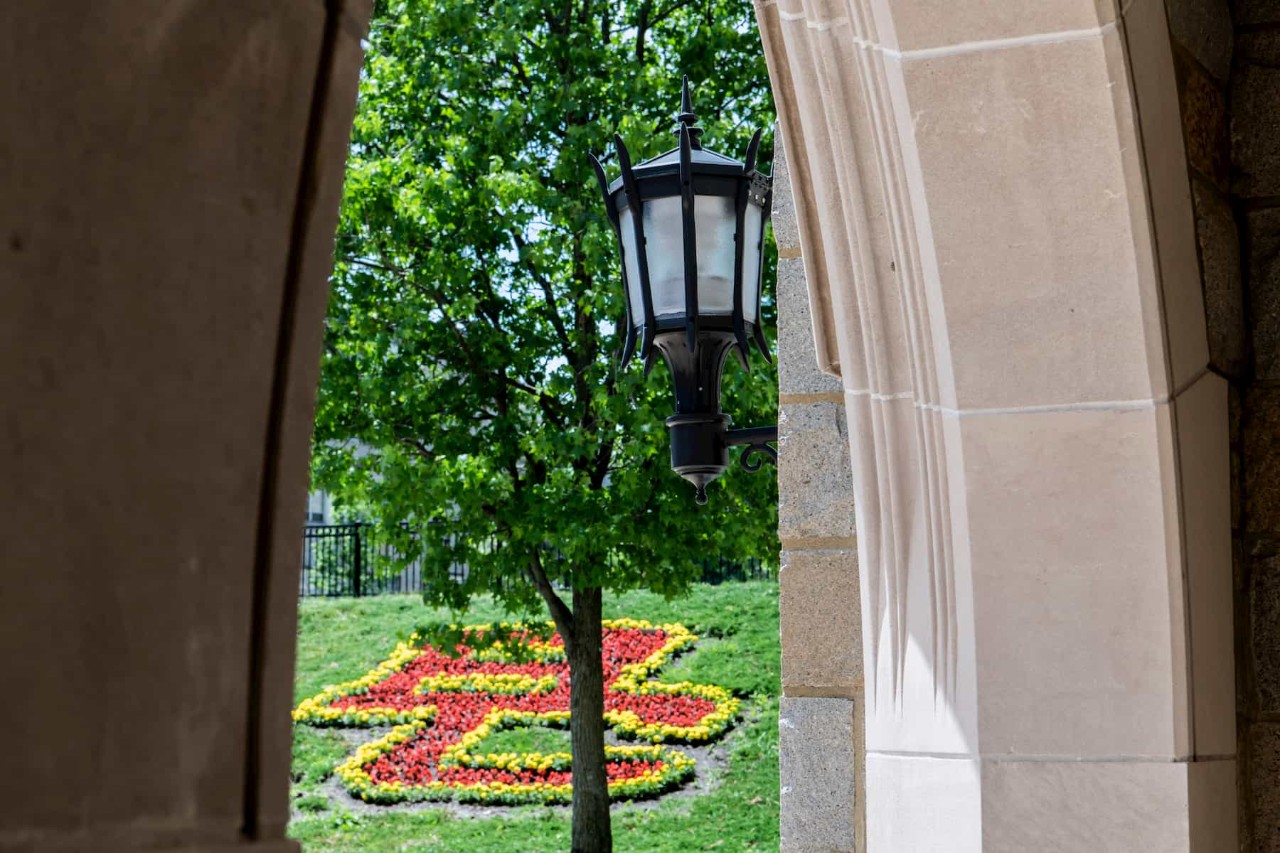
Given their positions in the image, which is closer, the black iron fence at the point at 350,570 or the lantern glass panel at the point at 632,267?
the lantern glass panel at the point at 632,267

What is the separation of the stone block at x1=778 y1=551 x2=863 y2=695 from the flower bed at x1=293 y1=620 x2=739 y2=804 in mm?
8448

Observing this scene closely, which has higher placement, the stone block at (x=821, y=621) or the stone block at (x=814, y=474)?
the stone block at (x=814, y=474)

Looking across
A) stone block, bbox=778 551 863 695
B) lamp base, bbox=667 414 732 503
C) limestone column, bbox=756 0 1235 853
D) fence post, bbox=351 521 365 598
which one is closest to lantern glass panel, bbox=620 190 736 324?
lamp base, bbox=667 414 732 503

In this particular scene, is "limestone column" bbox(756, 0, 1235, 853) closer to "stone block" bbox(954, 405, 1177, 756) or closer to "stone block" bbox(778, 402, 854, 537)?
"stone block" bbox(954, 405, 1177, 756)

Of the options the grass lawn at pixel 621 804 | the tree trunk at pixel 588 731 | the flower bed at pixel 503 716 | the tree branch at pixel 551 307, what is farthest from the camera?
the flower bed at pixel 503 716

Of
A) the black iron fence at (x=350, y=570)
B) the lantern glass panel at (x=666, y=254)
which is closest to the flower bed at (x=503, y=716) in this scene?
the black iron fence at (x=350, y=570)

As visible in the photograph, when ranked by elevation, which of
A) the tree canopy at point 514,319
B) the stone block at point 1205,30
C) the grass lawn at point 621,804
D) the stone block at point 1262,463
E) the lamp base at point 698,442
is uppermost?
the tree canopy at point 514,319

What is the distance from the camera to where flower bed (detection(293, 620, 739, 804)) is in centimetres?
1316

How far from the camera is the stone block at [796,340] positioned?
3.15 metres

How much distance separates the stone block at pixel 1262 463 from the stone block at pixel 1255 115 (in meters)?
0.38

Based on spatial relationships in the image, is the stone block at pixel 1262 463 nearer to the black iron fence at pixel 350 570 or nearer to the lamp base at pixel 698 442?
the lamp base at pixel 698 442

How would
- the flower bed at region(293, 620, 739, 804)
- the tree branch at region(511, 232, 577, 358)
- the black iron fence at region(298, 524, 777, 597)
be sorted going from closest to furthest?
the tree branch at region(511, 232, 577, 358)
the flower bed at region(293, 620, 739, 804)
the black iron fence at region(298, 524, 777, 597)

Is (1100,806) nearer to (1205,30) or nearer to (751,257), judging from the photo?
(1205,30)

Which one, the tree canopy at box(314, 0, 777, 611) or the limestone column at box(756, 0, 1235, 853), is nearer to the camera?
the limestone column at box(756, 0, 1235, 853)
